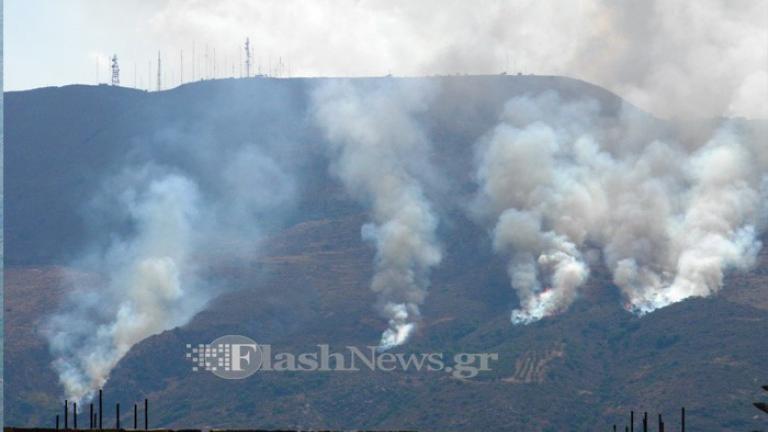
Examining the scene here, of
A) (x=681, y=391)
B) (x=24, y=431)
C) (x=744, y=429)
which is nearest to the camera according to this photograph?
(x=24, y=431)

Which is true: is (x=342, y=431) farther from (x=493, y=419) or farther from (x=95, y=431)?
(x=95, y=431)

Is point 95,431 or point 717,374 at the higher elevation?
point 717,374

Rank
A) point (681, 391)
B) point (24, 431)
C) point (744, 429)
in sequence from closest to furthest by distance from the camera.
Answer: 1. point (24, 431)
2. point (744, 429)
3. point (681, 391)

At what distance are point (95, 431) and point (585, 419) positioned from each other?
4699 inches

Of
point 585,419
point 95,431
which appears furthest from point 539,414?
point 95,431

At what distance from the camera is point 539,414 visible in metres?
199

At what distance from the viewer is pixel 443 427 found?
196 metres

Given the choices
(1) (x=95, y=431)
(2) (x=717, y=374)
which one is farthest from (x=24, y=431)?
(2) (x=717, y=374)

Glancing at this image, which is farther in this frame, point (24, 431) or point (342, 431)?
point (342, 431)

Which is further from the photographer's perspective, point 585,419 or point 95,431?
point 585,419

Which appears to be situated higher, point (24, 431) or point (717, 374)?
point (717, 374)

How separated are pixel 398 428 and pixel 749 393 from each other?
37595 mm

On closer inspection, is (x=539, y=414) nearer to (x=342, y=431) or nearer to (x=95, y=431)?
(x=342, y=431)

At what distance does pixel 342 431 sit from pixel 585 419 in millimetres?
26783
